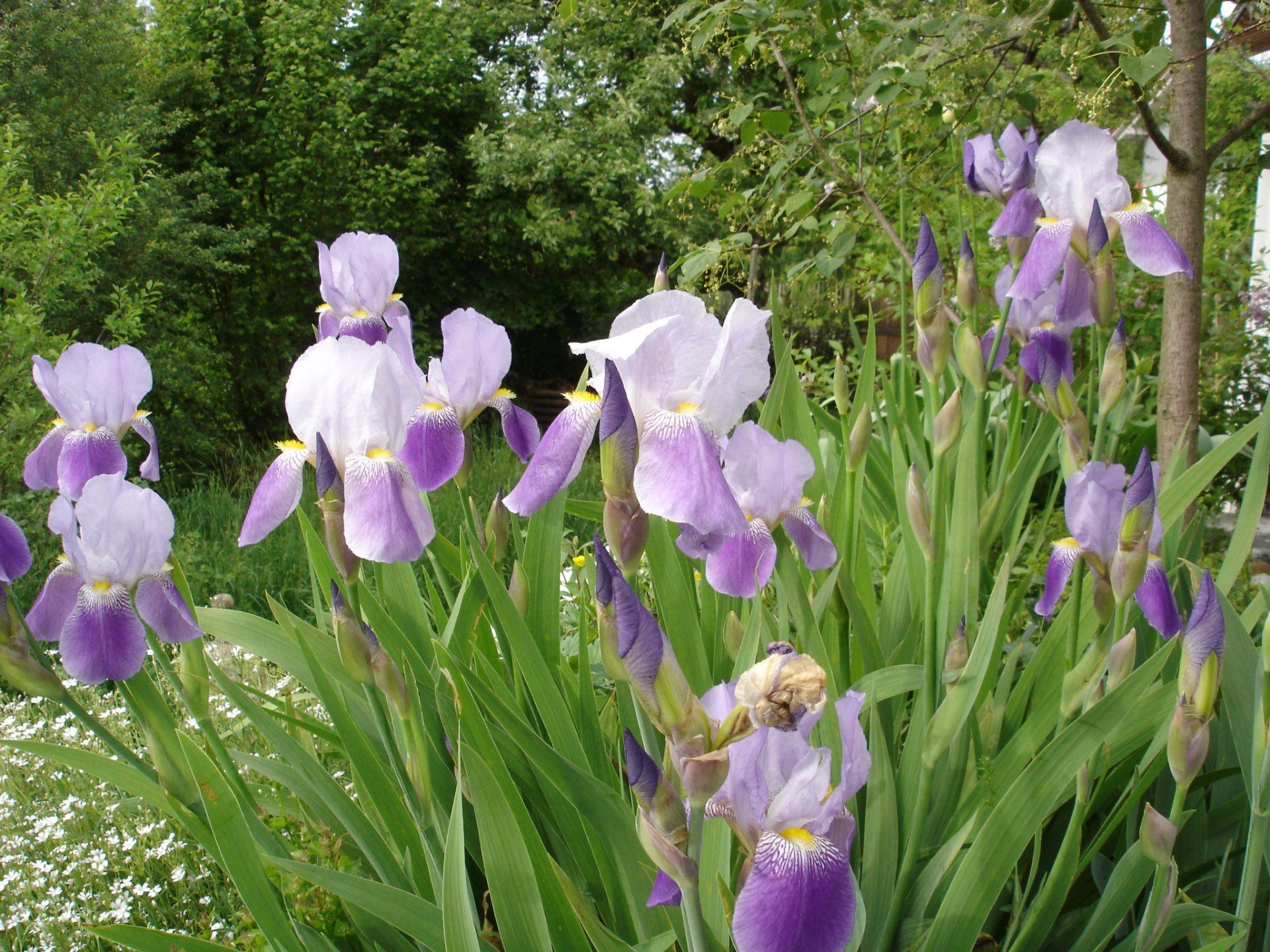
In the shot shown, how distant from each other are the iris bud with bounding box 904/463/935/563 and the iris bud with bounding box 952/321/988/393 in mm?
452

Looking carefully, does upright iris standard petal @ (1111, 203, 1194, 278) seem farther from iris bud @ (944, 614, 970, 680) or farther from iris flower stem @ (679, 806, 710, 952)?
iris flower stem @ (679, 806, 710, 952)

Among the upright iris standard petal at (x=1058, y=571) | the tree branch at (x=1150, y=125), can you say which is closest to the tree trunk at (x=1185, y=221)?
the tree branch at (x=1150, y=125)

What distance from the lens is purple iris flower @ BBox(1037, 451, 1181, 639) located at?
48.4 inches

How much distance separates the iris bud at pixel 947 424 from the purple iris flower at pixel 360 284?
2.88 ft

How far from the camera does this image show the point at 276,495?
1.08 m

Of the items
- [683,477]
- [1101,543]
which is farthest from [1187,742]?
[683,477]

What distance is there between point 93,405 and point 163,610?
38 centimetres

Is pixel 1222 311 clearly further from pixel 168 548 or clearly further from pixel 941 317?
pixel 168 548

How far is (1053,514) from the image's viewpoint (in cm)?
330

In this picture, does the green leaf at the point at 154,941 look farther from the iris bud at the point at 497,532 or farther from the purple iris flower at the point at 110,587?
the iris bud at the point at 497,532

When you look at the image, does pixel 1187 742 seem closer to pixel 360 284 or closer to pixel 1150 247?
pixel 1150 247

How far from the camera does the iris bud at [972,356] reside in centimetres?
165

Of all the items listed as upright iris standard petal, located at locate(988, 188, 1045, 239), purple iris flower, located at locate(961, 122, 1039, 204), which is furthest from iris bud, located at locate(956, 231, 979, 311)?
purple iris flower, located at locate(961, 122, 1039, 204)

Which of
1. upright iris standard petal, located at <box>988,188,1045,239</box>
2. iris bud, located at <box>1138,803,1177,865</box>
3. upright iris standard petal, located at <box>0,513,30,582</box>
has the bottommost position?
iris bud, located at <box>1138,803,1177,865</box>
